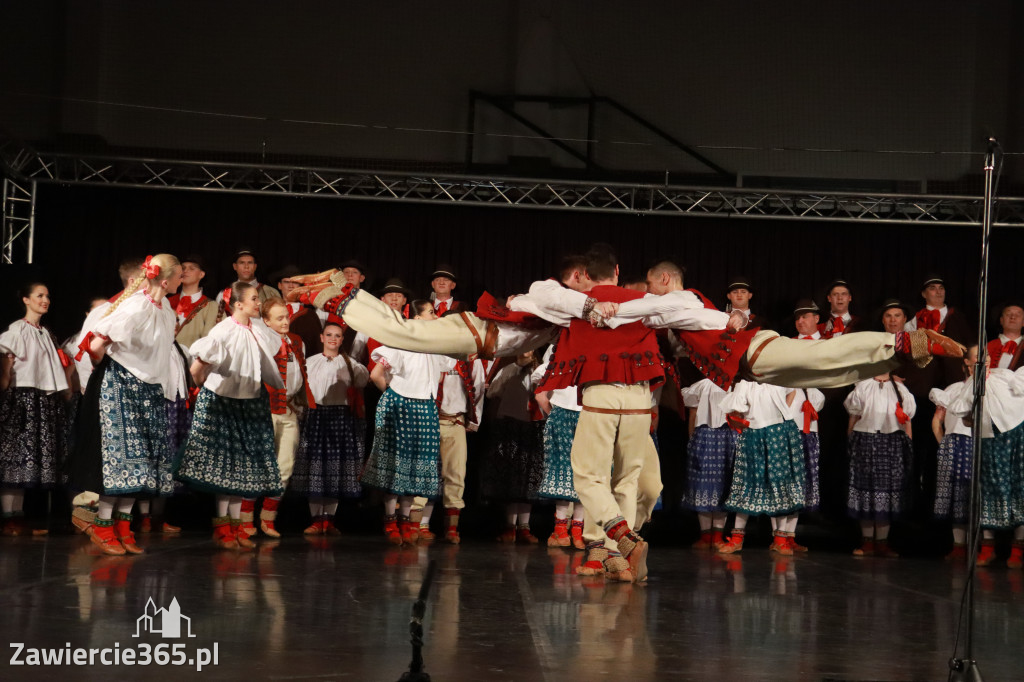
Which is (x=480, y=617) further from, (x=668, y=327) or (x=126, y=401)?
(x=126, y=401)

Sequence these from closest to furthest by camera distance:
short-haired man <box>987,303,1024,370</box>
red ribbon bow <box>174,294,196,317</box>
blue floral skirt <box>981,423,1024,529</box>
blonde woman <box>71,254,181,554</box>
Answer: blonde woman <box>71,254,181,554</box> < blue floral skirt <box>981,423,1024,529</box> < short-haired man <box>987,303,1024,370</box> < red ribbon bow <box>174,294,196,317</box>

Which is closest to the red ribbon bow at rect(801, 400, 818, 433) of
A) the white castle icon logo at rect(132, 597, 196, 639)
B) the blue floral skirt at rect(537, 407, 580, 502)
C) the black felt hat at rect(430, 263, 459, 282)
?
the blue floral skirt at rect(537, 407, 580, 502)

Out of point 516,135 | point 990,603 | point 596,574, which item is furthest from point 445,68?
point 990,603

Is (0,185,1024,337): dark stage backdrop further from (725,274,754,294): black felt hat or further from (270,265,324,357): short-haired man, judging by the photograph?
A: (270,265,324,357): short-haired man

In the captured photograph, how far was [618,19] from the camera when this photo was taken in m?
8.91

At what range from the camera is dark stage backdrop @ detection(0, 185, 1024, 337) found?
340 inches

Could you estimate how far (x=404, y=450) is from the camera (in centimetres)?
667

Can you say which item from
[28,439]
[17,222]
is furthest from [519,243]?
[28,439]

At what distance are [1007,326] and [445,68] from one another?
456 cm

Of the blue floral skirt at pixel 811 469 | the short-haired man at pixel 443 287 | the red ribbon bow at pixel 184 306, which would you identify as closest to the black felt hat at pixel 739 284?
the blue floral skirt at pixel 811 469

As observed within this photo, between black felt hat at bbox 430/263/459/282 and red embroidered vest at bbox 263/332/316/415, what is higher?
black felt hat at bbox 430/263/459/282

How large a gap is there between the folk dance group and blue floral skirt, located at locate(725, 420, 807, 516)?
0.01 meters

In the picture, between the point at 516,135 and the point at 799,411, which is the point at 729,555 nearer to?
the point at 799,411

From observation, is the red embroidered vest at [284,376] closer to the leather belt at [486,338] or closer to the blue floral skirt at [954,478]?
the leather belt at [486,338]
